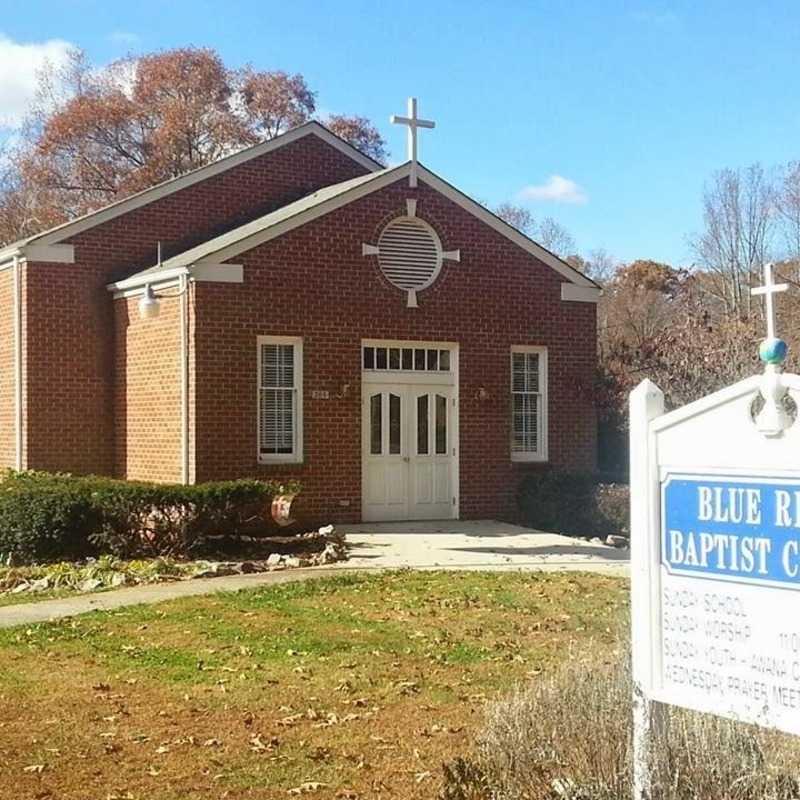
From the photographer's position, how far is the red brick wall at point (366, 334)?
55.9 feet

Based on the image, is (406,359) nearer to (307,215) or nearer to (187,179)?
(307,215)

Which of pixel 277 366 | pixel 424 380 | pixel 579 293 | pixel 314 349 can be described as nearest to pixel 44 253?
pixel 277 366

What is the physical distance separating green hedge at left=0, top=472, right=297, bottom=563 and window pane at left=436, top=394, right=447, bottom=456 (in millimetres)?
4930

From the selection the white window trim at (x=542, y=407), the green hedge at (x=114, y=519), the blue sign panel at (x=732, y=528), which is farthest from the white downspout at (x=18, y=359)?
the blue sign panel at (x=732, y=528)

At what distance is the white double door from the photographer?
18.1 metres

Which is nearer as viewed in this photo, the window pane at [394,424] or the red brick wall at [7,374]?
the window pane at [394,424]

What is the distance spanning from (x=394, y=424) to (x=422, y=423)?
0.47m

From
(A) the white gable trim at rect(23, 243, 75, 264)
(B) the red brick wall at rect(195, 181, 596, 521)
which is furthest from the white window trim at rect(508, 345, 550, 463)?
(A) the white gable trim at rect(23, 243, 75, 264)

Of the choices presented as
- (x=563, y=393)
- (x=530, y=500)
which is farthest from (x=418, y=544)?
(x=563, y=393)

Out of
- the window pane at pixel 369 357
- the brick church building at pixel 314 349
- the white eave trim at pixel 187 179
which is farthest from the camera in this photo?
the white eave trim at pixel 187 179

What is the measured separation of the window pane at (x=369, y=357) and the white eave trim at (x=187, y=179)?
4653 millimetres

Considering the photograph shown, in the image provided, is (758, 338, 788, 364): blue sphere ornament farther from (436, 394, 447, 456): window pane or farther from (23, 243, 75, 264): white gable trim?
(23, 243, 75, 264): white gable trim

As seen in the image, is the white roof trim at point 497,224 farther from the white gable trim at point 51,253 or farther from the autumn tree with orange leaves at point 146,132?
the autumn tree with orange leaves at point 146,132

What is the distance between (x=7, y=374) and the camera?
19.5m
